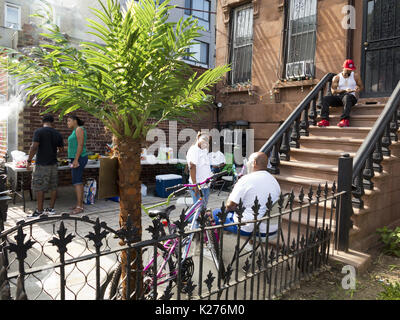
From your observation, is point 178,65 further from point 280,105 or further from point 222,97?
point 222,97

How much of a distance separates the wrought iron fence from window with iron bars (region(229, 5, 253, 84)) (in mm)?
6551

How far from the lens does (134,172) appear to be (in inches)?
83.2

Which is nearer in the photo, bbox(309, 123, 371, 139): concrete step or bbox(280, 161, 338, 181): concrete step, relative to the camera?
bbox(280, 161, 338, 181): concrete step

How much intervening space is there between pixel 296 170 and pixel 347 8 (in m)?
4.79

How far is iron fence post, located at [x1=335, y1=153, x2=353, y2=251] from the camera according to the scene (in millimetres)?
4170

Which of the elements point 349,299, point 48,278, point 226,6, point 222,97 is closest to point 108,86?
point 48,278

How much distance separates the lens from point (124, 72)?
73.5 inches

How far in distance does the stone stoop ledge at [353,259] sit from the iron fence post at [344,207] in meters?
0.10

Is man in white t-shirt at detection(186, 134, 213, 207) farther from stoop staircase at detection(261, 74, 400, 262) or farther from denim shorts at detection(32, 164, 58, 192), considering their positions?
denim shorts at detection(32, 164, 58, 192)

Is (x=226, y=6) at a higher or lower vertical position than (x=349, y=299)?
higher

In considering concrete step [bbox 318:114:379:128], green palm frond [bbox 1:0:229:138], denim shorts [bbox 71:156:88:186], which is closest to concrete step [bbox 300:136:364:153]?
concrete step [bbox 318:114:379:128]

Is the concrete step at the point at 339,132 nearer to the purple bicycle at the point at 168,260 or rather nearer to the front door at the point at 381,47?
the front door at the point at 381,47

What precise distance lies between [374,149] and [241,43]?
6.99m

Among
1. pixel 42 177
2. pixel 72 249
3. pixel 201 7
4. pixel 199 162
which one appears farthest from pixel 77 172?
pixel 201 7
